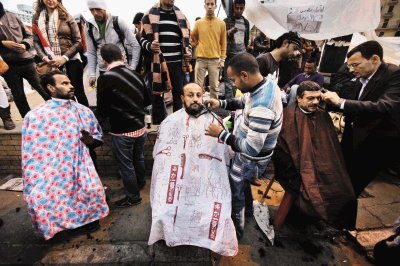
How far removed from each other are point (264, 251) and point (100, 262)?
1.91 metres

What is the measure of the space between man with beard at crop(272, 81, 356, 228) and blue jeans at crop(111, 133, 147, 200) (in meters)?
1.87

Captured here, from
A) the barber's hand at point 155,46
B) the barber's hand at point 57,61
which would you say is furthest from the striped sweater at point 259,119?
the barber's hand at point 57,61

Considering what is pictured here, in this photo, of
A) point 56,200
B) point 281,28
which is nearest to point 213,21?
point 281,28

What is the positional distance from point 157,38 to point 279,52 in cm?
190

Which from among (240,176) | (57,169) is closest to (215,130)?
(240,176)

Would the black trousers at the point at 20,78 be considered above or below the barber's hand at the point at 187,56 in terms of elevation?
below

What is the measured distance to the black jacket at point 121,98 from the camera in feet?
7.86

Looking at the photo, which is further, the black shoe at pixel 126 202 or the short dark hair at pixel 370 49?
the black shoe at pixel 126 202

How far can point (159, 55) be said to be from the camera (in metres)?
3.26

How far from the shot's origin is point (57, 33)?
10.8 ft

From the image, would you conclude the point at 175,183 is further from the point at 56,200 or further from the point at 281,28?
the point at 281,28

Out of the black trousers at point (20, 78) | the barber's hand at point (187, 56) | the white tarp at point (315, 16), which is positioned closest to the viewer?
the white tarp at point (315, 16)

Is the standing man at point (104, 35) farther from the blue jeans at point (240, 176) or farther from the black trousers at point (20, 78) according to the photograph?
the blue jeans at point (240, 176)

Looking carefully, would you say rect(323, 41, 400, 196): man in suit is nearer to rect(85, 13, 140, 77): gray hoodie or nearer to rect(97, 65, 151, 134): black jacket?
rect(97, 65, 151, 134): black jacket
